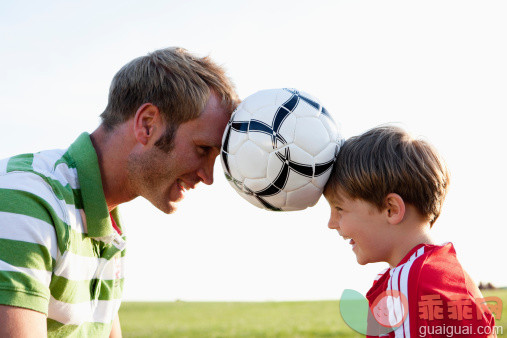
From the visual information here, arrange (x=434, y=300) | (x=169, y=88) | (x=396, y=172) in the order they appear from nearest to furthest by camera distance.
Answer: (x=434, y=300), (x=396, y=172), (x=169, y=88)

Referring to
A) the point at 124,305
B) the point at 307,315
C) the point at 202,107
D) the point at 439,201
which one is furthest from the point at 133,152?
the point at 124,305

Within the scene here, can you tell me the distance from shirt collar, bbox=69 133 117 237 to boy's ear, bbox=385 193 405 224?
1799 millimetres

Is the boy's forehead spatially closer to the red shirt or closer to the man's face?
the red shirt

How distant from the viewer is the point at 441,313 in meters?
2.71

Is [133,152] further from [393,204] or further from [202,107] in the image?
[393,204]

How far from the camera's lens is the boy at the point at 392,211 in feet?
9.46

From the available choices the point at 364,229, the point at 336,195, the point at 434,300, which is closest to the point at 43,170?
the point at 336,195

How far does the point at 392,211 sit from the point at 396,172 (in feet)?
0.74

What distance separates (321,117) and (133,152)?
1337mm

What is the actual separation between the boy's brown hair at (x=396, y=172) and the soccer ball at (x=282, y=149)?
0.55 ft

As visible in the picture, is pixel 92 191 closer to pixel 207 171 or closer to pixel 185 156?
pixel 185 156

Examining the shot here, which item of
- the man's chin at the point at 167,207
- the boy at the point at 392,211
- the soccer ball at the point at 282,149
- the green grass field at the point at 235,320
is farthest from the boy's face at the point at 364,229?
the green grass field at the point at 235,320

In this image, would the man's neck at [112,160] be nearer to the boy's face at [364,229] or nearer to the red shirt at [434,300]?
the boy's face at [364,229]

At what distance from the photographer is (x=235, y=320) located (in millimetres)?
16000
